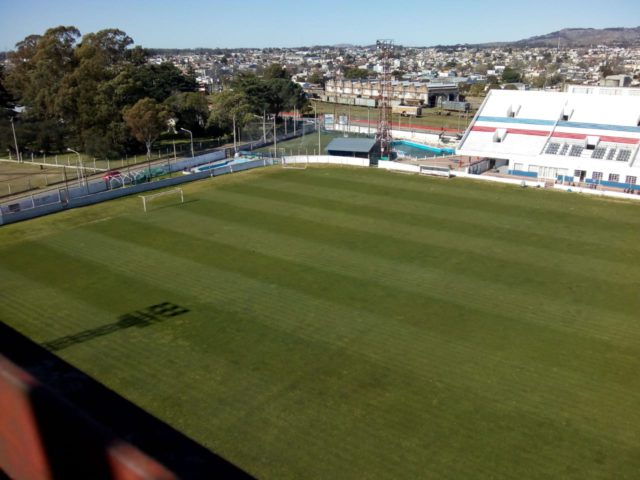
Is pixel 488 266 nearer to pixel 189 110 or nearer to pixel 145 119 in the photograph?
pixel 145 119

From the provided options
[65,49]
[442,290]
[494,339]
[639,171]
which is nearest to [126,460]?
[494,339]

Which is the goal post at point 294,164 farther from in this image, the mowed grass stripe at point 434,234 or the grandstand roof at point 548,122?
the grandstand roof at point 548,122

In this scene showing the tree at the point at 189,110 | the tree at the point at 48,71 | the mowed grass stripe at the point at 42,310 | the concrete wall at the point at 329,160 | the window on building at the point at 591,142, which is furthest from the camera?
the tree at the point at 189,110

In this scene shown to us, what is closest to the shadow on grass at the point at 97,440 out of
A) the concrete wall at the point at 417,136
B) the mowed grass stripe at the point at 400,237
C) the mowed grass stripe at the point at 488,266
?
the mowed grass stripe at the point at 400,237

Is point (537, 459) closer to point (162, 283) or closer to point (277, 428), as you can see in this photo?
point (277, 428)

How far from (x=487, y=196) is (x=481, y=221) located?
7143 millimetres

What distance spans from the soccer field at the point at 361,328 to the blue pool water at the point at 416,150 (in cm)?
2502

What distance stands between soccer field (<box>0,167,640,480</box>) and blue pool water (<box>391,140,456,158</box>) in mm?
25021

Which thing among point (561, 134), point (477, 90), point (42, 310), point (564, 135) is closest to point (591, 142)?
point (564, 135)

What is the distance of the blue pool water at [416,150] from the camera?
61000 mm

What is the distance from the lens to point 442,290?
79.5ft

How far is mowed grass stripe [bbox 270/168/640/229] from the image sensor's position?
35.8m

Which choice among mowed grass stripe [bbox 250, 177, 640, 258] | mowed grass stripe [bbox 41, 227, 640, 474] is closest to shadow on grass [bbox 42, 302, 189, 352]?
mowed grass stripe [bbox 41, 227, 640, 474]

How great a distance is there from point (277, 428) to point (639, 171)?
3954 centimetres
